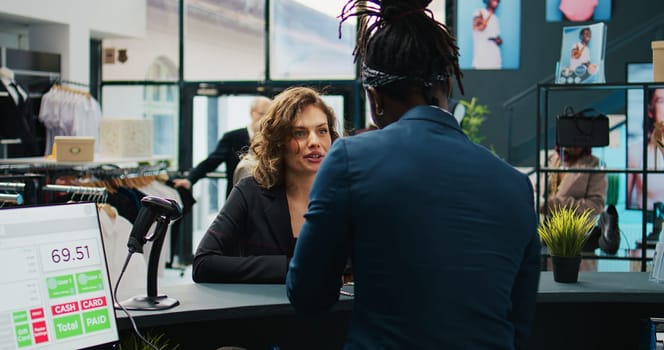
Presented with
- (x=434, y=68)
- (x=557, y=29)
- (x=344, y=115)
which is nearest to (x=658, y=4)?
(x=557, y=29)

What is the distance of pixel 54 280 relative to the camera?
1781 millimetres

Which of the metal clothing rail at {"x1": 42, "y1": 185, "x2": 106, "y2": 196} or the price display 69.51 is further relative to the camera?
the metal clothing rail at {"x1": 42, "y1": 185, "x2": 106, "y2": 196}

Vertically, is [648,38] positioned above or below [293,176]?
above

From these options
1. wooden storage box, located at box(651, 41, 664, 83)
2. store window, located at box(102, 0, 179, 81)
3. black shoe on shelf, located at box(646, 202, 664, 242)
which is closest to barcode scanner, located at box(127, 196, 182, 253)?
wooden storage box, located at box(651, 41, 664, 83)

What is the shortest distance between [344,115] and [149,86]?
2.31 m

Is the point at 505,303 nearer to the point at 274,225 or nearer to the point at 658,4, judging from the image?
the point at 274,225

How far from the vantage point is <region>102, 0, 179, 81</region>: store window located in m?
9.28

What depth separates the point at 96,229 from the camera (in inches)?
74.6

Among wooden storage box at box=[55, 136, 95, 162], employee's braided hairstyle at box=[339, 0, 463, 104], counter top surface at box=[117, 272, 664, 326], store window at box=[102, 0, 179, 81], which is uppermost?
store window at box=[102, 0, 179, 81]

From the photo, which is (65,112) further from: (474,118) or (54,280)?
(54,280)

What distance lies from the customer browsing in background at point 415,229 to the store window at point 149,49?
787cm

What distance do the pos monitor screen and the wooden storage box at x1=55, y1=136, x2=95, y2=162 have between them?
150 inches

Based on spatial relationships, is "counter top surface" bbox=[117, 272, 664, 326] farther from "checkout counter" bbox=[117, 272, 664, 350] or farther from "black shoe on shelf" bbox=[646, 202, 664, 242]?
"black shoe on shelf" bbox=[646, 202, 664, 242]

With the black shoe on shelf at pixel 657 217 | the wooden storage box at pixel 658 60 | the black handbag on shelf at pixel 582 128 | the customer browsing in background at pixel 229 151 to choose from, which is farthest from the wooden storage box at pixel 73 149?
the black shoe on shelf at pixel 657 217
